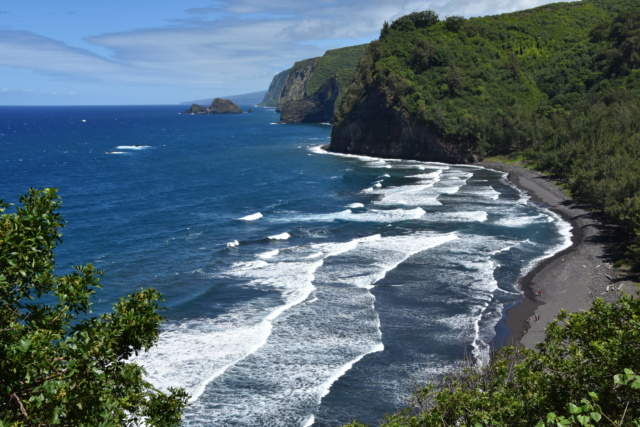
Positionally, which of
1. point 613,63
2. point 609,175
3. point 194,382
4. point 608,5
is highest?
point 608,5

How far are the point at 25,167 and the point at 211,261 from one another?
3092 inches

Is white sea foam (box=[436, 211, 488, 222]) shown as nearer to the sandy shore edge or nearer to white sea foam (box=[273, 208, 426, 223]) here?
white sea foam (box=[273, 208, 426, 223])

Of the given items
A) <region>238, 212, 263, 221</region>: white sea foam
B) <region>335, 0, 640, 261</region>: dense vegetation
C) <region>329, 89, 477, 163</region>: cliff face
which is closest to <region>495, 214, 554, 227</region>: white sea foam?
<region>335, 0, 640, 261</region>: dense vegetation

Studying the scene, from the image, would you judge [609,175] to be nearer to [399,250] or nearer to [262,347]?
[399,250]

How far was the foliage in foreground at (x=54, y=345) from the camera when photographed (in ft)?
30.4

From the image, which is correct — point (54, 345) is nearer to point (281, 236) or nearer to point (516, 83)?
point (281, 236)

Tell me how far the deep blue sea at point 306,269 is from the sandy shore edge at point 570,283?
4.33 ft

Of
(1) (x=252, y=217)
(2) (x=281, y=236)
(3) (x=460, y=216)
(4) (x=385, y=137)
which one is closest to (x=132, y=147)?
(4) (x=385, y=137)

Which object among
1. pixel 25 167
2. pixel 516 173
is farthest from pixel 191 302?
pixel 25 167

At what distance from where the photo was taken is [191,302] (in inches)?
1586

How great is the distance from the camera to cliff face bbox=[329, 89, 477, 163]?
114 m

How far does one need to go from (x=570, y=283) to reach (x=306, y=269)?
22.4 meters

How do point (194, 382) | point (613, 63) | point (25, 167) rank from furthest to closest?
1. point (613, 63)
2. point (25, 167)
3. point (194, 382)

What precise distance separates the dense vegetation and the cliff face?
1.86 metres
